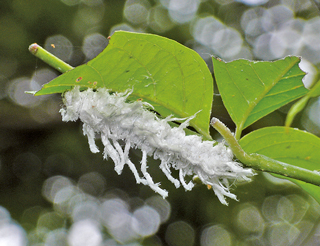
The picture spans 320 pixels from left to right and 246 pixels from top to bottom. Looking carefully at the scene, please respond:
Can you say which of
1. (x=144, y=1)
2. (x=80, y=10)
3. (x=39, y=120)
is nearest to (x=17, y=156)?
(x=39, y=120)

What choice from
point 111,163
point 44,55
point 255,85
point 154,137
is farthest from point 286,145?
point 111,163

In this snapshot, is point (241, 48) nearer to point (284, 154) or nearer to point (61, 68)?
point (284, 154)

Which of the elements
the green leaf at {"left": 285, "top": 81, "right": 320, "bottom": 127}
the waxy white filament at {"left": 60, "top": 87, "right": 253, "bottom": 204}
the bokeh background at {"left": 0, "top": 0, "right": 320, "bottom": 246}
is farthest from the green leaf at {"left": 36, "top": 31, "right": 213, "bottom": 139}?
the bokeh background at {"left": 0, "top": 0, "right": 320, "bottom": 246}

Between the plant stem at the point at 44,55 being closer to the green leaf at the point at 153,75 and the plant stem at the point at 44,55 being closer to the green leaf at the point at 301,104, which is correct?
the green leaf at the point at 153,75

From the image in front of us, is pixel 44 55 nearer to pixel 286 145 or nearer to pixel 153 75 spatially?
pixel 153 75

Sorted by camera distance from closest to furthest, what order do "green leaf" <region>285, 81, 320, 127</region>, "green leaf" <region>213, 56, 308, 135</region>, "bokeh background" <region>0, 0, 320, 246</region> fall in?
"green leaf" <region>285, 81, 320, 127</region>, "green leaf" <region>213, 56, 308, 135</region>, "bokeh background" <region>0, 0, 320, 246</region>

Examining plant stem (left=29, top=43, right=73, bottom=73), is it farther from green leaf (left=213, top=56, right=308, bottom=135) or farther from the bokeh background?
the bokeh background

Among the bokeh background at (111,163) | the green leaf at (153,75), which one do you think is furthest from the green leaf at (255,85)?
the bokeh background at (111,163)
